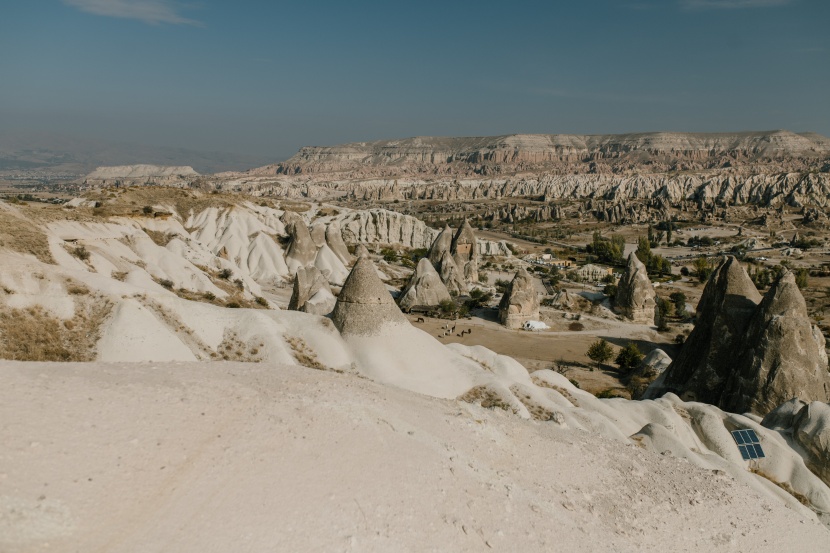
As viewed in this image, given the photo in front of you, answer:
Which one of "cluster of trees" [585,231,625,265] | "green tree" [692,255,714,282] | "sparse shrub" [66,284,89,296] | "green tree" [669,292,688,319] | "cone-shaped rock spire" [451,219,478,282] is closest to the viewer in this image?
"sparse shrub" [66,284,89,296]

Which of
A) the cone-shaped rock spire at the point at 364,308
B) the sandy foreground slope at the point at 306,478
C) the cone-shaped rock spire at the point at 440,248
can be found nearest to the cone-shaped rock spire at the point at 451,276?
the cone-shaped rock spire at the point at 440,248

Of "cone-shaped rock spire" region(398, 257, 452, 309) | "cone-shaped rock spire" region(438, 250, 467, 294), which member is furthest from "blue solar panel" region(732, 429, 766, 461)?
"cone-shaped rock spire" region(438, 250, 467, 294)

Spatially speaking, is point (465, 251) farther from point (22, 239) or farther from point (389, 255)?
point (22, 239)

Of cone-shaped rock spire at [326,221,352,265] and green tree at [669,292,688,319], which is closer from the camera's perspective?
green tree at [669,292,688,319]

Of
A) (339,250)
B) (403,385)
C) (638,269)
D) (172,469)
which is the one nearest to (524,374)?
(403,385)

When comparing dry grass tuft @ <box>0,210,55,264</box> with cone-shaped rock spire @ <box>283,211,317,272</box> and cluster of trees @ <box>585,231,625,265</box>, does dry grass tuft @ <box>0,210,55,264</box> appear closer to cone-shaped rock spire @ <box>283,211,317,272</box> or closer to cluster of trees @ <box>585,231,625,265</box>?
cone-shaped rock spire @ <box>283,211,317,272</box>

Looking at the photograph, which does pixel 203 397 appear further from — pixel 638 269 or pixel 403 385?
pixel 638 269
